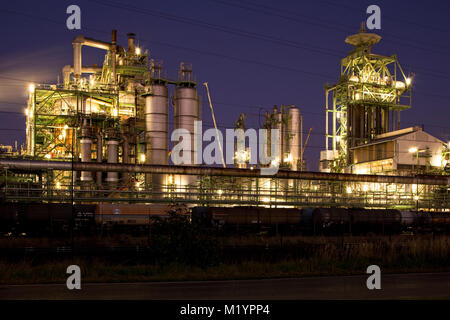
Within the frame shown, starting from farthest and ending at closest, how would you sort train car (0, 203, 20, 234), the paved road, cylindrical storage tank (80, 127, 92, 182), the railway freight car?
cylindrical storage tank (80, 127, 92, 182), the railway freight car, train car (0, 203, 20, 234), the paved road

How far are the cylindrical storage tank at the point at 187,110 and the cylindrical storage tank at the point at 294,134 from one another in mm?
17108

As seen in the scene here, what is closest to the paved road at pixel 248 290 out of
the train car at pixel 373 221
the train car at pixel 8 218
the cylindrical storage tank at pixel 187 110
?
the train car at pixel 8 218

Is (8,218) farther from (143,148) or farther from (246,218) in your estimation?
(143,148)

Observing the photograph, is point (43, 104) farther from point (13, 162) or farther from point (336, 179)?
point (336, 179)

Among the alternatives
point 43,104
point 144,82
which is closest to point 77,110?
point 43,104

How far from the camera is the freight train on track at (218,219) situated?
3030 centimetres

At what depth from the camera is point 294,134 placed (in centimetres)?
6388

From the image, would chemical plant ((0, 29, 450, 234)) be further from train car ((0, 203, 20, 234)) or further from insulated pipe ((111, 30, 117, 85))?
train car ((0, 203, 20, 234))

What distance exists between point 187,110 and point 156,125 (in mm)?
3821

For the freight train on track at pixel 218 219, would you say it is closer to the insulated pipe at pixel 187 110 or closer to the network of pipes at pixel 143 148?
the network of pipes at pixel 143 148

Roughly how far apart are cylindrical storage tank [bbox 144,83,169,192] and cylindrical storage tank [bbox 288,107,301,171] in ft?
65.1

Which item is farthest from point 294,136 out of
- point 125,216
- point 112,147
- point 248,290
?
point 248,290

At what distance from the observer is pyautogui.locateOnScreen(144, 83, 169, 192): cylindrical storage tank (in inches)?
1946

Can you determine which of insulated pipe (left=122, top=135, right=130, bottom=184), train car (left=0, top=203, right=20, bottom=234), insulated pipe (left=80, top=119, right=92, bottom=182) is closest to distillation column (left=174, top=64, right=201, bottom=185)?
insulated pipe (left=122, top=135, right=130, bottom=184)
